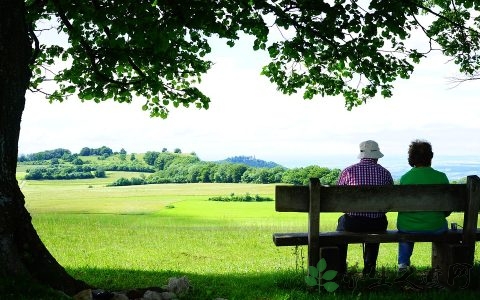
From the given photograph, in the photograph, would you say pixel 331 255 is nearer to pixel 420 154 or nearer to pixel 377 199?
pixel 377 199

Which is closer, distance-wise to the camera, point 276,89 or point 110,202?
point 276,89

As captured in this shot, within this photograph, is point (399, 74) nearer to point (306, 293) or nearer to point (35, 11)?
point (306, 293)

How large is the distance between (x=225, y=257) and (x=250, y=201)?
2617 cm

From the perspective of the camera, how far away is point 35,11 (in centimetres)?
1255

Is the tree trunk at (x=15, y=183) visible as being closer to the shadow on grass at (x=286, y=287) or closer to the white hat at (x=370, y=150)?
the shadow on grass at (x=286, y=287)

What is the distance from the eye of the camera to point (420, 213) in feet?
28.6

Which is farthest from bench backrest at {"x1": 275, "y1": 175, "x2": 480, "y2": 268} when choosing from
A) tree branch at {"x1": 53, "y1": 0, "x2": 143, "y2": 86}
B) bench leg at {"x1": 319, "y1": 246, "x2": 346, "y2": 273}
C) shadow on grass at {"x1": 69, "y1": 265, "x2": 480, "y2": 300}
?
tree branch at {"x1": 53, "y1": 0, "x2": 143, "y2": 86}

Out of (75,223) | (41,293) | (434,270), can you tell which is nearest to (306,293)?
(434,270)

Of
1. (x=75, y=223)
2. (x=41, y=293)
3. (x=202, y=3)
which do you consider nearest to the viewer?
(x=41, y=293)

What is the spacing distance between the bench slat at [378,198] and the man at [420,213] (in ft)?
1.12

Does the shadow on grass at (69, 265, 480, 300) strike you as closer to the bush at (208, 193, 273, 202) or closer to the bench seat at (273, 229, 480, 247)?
the bench seat at (273, 229, 480, 247)

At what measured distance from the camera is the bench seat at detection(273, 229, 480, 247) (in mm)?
8344

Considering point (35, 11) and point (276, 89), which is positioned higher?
point (35, 11)

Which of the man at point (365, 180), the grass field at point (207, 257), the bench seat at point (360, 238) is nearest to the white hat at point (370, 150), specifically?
the man at point (365, 180)
